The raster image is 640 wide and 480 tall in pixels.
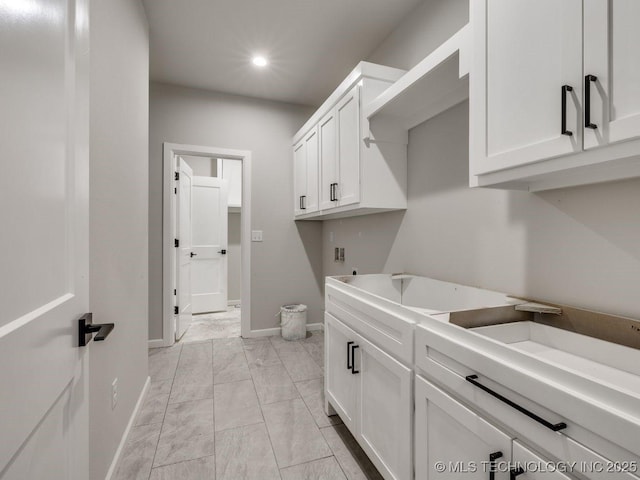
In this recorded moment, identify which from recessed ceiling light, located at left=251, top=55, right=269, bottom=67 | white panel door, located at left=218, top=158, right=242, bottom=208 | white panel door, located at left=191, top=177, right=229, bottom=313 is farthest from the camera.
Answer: white panel door, located at left=218, top=158, right=242, bottom=208

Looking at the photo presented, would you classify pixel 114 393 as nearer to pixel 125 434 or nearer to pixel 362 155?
pixel 125 434

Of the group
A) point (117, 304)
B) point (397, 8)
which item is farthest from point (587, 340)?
point (397, 8)

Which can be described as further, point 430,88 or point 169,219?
point 169,219

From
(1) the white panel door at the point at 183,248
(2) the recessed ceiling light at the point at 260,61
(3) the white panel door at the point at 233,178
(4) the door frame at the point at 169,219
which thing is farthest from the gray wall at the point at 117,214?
(3) the white panel door at the point at 233,178

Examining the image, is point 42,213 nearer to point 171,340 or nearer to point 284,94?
point 171,340

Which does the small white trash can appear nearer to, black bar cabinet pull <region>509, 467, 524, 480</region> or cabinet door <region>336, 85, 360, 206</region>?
cabinet door <region>336, 85, 360, 206</region>

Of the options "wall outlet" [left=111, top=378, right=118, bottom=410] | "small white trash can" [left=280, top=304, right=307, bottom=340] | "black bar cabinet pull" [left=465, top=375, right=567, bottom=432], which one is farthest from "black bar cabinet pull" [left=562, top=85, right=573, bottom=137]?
"small white trash can" [left=280, top=304, right=307, bottom=340]

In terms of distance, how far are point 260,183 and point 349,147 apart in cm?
164

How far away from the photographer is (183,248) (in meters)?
3.64

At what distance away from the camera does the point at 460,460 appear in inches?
36.7

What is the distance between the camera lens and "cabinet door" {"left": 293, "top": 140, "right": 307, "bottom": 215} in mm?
3256

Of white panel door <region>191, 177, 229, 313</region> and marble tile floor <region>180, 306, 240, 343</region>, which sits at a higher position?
white panel door <region>191, 177, 229, 313</region>

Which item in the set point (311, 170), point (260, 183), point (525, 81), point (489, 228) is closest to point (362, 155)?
point (489, 228)

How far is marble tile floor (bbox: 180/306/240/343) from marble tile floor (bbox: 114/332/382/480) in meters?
0.64
